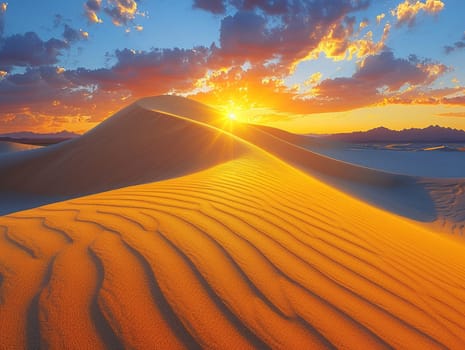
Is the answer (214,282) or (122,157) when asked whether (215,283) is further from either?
(122,157)

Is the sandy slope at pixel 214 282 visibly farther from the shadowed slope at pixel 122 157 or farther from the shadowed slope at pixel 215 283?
the shadowed slope at pixel 122 157

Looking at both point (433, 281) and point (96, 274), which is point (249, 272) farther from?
point (433, 281)

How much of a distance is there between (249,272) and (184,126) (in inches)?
368

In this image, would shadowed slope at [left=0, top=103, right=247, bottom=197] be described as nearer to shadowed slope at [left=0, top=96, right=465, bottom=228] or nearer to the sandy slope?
shadowed slope at [left=0, top=96, right=465, bottom=228]

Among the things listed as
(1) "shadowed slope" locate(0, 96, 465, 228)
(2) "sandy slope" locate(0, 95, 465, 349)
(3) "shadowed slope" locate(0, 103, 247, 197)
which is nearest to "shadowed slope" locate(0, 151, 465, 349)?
(2) "sandy slope" locate(0, 95, 465, 349)

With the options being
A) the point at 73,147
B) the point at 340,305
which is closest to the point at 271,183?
the point at 340,305

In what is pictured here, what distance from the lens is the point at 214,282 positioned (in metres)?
1.51

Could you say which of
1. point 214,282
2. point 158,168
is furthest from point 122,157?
point 214,282

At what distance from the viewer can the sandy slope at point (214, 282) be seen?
1191 millimetres

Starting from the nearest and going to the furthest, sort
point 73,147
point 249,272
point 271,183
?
point 249,272 < point 271,183 < point 73,147

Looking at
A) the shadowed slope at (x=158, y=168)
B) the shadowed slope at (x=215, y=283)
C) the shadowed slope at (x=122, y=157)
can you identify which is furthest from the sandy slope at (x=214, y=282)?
the shadowed slope at (x=122, y=157)

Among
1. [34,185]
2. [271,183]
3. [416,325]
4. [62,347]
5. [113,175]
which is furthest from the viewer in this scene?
[34,185]

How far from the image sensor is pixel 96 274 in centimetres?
150

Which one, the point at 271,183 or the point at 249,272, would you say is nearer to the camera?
the point at 249,272
